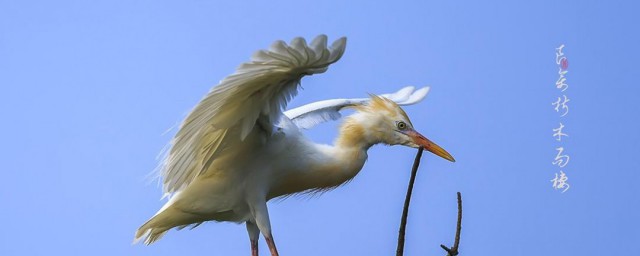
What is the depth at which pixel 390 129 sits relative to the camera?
492 centimetres

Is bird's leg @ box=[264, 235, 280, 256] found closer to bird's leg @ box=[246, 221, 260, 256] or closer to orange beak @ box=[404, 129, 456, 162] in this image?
bird's leg @ box=[246, 221, 260, 256]

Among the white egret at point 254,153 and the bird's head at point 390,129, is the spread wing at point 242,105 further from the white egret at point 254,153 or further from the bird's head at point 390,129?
the bird's head at point 390,129

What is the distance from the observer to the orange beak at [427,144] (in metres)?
4.90

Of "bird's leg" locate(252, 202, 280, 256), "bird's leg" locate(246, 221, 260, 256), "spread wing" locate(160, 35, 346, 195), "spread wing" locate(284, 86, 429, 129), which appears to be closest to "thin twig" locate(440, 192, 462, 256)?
"spread wing" locate(160, 35, 346, 195)

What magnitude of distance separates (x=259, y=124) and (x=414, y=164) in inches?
46.4

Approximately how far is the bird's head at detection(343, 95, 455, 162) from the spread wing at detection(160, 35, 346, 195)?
59 centimetres

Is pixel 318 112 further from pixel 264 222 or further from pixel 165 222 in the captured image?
pixel 165 222

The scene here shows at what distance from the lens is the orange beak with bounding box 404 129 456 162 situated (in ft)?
16.1

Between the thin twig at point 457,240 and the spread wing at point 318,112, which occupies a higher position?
the spread wing at point 318,112

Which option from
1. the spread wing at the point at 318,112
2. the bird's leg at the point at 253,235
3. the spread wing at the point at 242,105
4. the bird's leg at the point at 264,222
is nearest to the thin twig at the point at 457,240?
the spread wing at the point at 242,105

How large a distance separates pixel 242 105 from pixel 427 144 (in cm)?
114

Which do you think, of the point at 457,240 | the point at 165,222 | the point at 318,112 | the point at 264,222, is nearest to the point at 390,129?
the point at 318,112

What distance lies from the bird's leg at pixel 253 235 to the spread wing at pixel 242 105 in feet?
1.41

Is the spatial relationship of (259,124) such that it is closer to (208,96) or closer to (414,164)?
(208,96)
